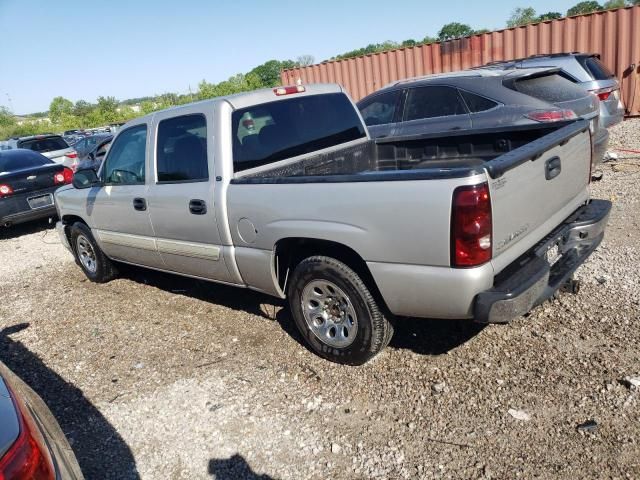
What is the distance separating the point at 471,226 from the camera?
8.62 ft

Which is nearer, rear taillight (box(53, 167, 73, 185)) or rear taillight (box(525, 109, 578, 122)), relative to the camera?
rear taillight (box(525, 109, 578, 122))

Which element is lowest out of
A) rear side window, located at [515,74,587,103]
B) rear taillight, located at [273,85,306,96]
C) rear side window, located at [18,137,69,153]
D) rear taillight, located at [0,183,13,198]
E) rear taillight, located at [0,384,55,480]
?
rear taillight, located at [0,384,55,480]

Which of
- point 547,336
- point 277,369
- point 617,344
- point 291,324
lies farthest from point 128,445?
point 617,344

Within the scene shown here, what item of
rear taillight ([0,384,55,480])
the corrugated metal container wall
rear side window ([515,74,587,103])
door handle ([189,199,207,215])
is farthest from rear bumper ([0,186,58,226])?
the corrugated metal container wall

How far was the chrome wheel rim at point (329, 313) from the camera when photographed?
3.42 meters

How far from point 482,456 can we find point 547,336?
4.26 ft

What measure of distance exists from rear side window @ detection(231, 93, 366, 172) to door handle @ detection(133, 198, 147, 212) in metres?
1.21

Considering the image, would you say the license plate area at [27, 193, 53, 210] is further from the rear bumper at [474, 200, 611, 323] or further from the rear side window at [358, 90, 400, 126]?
the rear bumper at [474, 200, 611, 323]

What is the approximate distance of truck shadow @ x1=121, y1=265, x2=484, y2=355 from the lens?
3768 millimetres

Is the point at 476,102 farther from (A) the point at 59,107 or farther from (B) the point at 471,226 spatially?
(A) the point at 59,107

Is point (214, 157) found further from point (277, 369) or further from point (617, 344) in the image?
point (617, 344)

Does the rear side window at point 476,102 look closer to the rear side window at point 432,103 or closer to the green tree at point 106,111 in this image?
the rear side window at point 432,103

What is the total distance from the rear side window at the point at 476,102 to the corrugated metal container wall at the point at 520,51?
818 centimetres

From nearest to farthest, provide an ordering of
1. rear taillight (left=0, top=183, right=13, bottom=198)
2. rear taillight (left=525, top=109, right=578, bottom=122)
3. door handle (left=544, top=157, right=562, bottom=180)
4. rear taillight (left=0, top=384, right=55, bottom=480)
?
rear taillight (left=0, top=384, right=55, bottom=480) < door handle (left=544, top=157, right=562, bottom=180) < rear taillight (left=525, top=109, right=578, bottom=122) < rear taillight (left=0, top=183, right=13, bottom=198)
